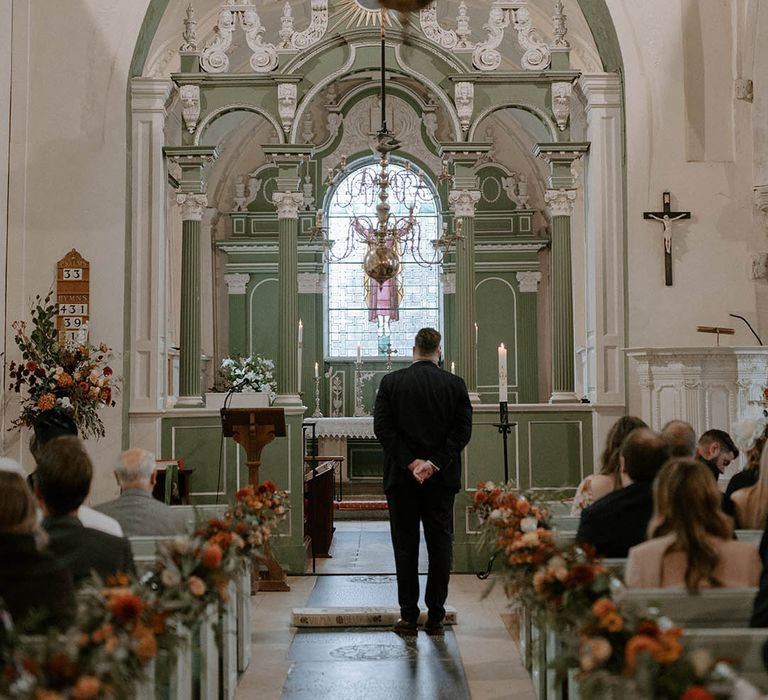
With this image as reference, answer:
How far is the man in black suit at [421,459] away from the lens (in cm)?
620

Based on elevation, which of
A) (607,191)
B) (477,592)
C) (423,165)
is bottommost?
(477,592)

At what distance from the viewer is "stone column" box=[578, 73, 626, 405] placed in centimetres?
948

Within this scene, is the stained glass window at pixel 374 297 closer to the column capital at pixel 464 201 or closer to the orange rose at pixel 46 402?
the column capital at pixel 464 201

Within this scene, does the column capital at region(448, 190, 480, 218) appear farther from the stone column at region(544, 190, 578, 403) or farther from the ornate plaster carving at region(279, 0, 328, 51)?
the ornate plaster carving at region(279, 0, 328, 51)

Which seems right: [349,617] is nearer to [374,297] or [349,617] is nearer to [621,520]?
[621,520]

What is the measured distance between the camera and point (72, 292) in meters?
9.34

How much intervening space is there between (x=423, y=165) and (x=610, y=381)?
26.8 ft

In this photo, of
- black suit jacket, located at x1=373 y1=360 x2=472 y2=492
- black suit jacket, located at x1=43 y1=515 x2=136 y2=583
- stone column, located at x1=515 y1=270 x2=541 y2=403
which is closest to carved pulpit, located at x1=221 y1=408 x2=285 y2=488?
→ black suit jacket, located at x1=373 y1=360 x2=472 y2=492

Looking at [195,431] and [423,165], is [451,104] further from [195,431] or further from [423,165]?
[423,165]

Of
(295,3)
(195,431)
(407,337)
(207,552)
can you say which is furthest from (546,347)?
(207,552)

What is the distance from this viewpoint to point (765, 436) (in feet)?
17.9

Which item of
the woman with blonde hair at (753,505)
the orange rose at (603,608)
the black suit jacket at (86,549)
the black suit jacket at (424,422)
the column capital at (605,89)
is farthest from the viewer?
the column capital at (605,89)

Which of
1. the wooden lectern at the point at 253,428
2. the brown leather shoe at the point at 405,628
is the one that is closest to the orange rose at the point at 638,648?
the brown leather shoe at the point at 405,628

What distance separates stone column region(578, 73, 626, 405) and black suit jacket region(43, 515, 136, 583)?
21.4 ft
